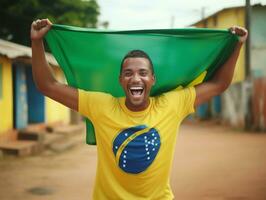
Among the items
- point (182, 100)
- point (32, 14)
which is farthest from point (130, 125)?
point (32, 14)

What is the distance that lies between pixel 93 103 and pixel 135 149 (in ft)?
1.17

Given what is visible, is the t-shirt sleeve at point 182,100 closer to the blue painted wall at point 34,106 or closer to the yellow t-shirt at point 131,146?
the yellow t-shirt at point 131,146

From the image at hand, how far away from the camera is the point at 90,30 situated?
2611 millimetres

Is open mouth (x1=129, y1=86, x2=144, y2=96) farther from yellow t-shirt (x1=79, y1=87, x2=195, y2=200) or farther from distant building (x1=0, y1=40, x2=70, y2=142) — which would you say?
distant building (x1=0, y1=40, x2=70, y2=142)

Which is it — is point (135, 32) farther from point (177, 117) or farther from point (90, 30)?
A: point (177, 117)

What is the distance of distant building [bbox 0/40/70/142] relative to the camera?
10531 millimetres

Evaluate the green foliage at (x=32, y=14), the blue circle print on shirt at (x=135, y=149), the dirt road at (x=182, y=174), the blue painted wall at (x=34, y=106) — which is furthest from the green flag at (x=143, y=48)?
the green foliage at (x=32, y=14)

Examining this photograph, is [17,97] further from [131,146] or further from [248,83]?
[131,146]

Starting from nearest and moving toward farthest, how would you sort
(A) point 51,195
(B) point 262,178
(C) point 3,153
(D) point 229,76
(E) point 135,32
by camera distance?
(D) point 229,76
(E) point 135,32
(A) point 51,195
(B) point 262,178
(C) point 3,153

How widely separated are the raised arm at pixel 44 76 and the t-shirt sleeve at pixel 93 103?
0.12 feet

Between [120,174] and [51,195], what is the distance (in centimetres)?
444

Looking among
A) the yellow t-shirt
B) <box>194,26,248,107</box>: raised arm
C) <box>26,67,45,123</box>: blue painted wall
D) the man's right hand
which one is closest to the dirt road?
<box>26,67,45,123</box>: blue painted wall

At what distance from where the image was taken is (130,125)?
2.15 metres

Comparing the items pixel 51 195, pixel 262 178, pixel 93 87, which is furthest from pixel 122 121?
pixel 262 178
